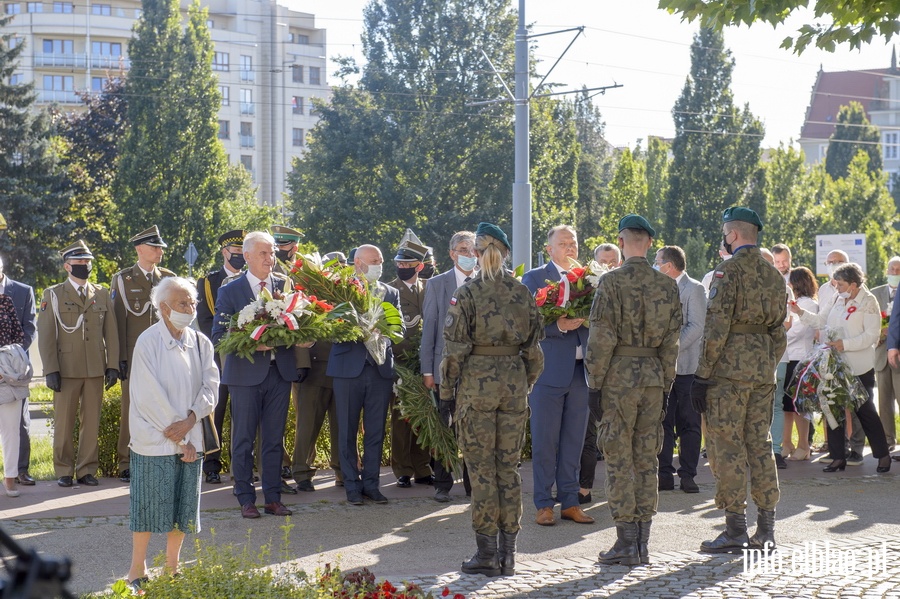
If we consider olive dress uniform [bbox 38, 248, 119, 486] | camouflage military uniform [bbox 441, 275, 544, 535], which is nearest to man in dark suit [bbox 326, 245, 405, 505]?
camouflage military uniform [bbox 441, 275, 544, 535]

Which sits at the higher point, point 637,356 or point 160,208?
point 160,208

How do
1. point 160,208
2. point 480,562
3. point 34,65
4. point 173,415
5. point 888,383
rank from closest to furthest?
point 173,415, point 480,562, point 888,383, point 160,208, point 34,65

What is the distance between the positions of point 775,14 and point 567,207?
162 feet

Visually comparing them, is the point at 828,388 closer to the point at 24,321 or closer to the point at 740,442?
the point at 740,442

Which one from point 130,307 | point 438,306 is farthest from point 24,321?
point 438,306

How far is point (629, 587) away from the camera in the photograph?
252 inches

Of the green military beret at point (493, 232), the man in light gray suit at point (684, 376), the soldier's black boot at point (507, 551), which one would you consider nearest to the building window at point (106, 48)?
the man in light gray suit at point (684, 376)

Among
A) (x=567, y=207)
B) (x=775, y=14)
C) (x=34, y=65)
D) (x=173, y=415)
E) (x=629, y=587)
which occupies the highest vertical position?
(x=34, y=65)

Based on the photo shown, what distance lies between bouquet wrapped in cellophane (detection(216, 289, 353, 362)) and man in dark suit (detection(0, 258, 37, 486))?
2.57m

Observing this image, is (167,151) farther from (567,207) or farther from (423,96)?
(567,207)

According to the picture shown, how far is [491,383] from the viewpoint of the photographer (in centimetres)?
688

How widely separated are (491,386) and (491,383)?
19 mm

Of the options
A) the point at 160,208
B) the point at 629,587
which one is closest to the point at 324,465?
the point at 629,587

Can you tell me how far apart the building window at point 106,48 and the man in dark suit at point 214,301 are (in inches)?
3363
